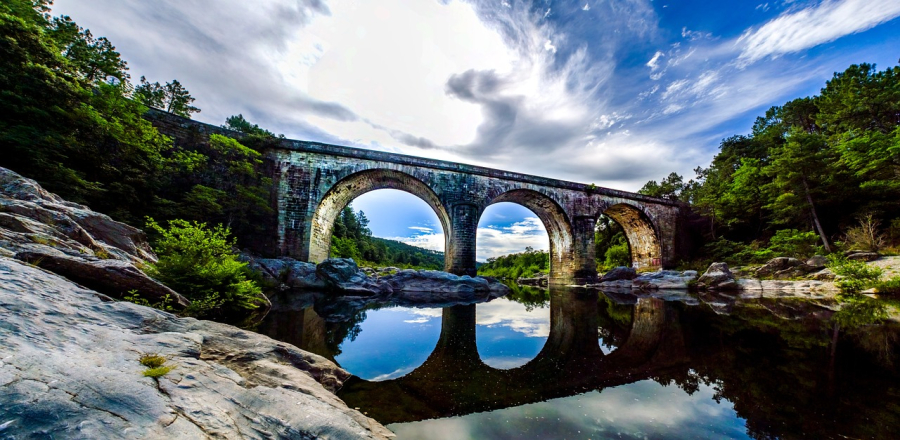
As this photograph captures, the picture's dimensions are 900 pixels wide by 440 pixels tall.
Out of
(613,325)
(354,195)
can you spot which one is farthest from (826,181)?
(354,195)

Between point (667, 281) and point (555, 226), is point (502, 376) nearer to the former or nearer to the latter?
point (667, 281)

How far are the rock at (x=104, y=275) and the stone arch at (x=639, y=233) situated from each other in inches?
819

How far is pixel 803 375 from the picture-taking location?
2.61 metres

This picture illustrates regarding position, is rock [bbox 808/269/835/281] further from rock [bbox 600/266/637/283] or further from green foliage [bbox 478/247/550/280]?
green foliage [bbox 478/247/550/280]

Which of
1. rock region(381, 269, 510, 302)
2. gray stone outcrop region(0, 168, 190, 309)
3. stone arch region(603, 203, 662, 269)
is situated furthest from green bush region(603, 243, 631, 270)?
gray stone outcrop region(0, 168, 190, 309)

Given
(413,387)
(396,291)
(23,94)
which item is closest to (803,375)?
(413,387)

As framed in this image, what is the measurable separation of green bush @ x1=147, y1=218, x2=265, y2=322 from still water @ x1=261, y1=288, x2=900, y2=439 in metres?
0.67

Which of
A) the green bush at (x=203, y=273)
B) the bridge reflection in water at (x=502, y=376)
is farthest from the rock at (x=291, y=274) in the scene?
the bridge reflection in water at (x=502, y=376)

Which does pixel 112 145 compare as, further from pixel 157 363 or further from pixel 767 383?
pixel 767 383

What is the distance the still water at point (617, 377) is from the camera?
6.44 feet

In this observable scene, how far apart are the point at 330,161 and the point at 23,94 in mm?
8213

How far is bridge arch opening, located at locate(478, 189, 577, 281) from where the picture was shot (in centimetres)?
1748

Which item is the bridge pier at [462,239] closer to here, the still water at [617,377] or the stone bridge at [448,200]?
the stone bridge at [448,200]

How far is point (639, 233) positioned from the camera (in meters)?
21.1
